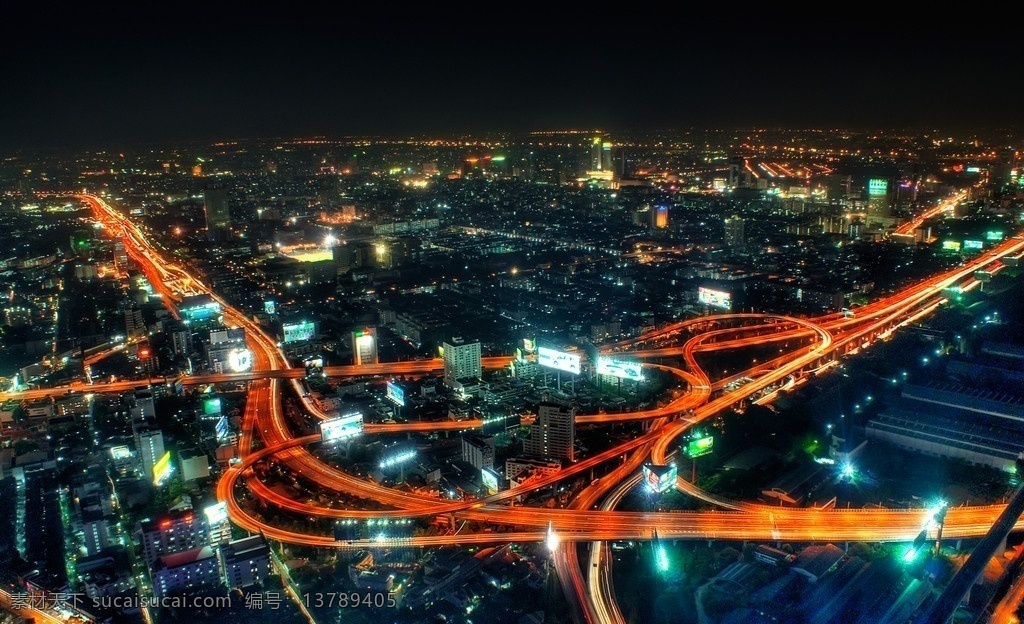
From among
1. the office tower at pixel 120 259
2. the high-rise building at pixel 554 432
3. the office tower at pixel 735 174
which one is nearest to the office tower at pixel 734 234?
the office tower at pixel 735 174

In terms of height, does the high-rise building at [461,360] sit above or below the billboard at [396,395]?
above

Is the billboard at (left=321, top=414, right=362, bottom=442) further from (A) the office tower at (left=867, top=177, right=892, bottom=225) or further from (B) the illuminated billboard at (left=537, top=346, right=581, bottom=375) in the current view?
(A) the office tower at (left=867, top=177, right=892, bottom=225)

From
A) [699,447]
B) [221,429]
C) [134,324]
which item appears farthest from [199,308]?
[699,447]

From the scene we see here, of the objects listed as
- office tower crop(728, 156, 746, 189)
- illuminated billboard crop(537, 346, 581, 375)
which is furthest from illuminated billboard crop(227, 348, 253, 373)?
office tower crop(728, 156, 746, 189)

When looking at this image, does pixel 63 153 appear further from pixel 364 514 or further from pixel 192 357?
pixel 364 514

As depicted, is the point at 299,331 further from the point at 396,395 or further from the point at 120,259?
the point at 120,259

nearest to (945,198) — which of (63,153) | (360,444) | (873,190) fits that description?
(873,190)

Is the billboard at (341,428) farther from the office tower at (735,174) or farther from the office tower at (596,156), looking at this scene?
the office tower at (596,156)
